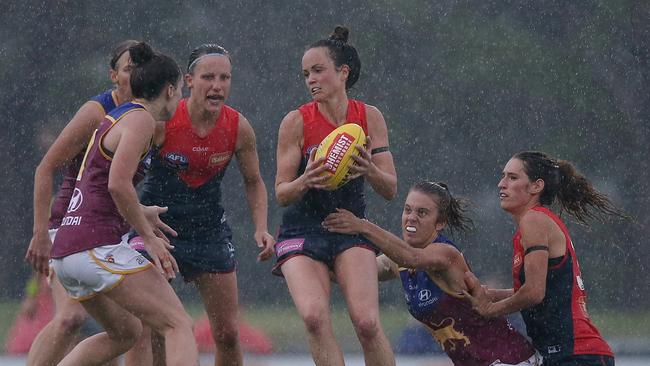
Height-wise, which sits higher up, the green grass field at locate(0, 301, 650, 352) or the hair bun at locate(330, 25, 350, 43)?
the hair bun at locate(330, 25, 350, 43)

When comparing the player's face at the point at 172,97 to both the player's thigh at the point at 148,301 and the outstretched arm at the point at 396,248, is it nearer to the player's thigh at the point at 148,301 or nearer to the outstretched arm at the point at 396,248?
the player's thigh at the point at 148,301

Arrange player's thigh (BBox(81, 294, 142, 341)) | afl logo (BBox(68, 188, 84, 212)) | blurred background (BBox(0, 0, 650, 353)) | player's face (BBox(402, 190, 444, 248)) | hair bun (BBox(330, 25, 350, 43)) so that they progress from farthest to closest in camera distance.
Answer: blurred background (BBox(0, 0, 650, 353))
hair bun (BBox(330, 25, 350, 43))
player's face (BBox(402, 190, 444, 248))
player's thigh (BBox(81, 294, 142, 341))
afl logo (BBox(68, 188, 84, 212))

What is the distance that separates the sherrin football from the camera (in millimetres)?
6125

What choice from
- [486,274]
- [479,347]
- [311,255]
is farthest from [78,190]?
[486,274]

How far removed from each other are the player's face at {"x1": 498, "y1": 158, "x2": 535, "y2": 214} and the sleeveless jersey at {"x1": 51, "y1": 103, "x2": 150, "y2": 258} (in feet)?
5.79

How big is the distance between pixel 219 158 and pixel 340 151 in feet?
2.64

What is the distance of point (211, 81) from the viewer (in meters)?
6.52

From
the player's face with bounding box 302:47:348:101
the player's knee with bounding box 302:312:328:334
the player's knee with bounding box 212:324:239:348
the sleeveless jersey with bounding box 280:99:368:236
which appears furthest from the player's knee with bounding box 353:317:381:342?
the player's face with bounding box 302:47:348:101

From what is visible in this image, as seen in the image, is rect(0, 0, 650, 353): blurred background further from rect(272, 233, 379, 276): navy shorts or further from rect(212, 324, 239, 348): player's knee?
rect(272, 233, 379, 276): navy shorts

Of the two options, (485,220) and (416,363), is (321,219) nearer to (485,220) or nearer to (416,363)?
(416,363)

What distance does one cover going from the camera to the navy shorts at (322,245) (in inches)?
252

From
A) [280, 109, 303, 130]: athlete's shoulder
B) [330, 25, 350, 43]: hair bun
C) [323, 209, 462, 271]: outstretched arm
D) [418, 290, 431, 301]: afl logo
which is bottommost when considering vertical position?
[418, 290, 431, 301]: afl logo

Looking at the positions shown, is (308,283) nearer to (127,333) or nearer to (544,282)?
(127,333)

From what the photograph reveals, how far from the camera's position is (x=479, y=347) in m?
6.21
